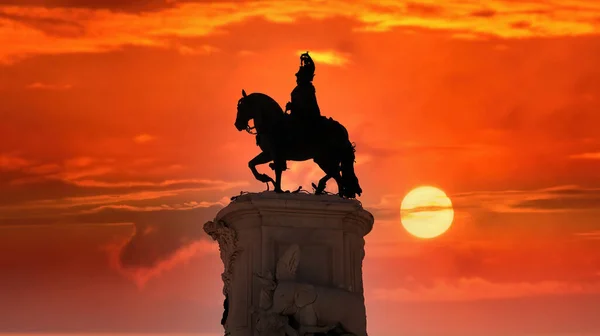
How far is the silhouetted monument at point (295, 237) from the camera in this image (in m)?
27.9

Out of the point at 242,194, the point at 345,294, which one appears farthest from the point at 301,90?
the point at 345,294

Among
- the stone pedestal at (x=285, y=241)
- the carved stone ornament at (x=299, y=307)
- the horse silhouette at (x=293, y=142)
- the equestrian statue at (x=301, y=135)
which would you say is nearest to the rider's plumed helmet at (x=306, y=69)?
the equestrian statue at (x=301, y=135)

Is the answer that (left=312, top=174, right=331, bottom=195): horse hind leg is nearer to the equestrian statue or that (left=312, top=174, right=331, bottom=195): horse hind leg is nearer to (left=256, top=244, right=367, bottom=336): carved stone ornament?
the equestrian statue

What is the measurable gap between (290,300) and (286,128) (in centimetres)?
427

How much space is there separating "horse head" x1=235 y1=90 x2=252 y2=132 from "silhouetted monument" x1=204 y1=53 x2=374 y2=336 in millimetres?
21

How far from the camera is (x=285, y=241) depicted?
28984mm

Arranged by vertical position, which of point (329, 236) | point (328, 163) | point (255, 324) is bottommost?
point (255, 324)

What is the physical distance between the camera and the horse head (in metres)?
30.5

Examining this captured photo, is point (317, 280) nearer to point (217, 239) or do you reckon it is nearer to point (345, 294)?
point (345, 294)

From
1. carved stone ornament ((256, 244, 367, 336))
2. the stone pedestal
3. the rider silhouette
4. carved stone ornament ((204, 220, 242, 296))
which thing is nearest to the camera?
carved stone ornament ((256, 244, 367, 336))

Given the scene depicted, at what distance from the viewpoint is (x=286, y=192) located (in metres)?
29.4

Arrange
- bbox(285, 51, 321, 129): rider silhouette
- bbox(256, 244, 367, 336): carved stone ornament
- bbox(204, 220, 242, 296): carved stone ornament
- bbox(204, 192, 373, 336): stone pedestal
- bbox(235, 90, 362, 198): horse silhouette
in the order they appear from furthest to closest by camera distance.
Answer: bbox(285, 51, 321, 129): rider silhouette, bbox(235, 90, 362, 198): horse silhouette, bbox(204, 220, 242, 296): carved stone ornament, bbox(204, 192, 373, 336): stone pedestal, bbox(256, 244, 367, 336): carved stone ornament

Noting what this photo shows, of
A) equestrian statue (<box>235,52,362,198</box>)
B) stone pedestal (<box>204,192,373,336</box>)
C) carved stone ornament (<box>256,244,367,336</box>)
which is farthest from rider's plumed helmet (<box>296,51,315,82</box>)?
carved stone ornament (<box>256,244,367,336</box>)

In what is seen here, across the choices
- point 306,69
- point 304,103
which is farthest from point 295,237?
point 306,69
